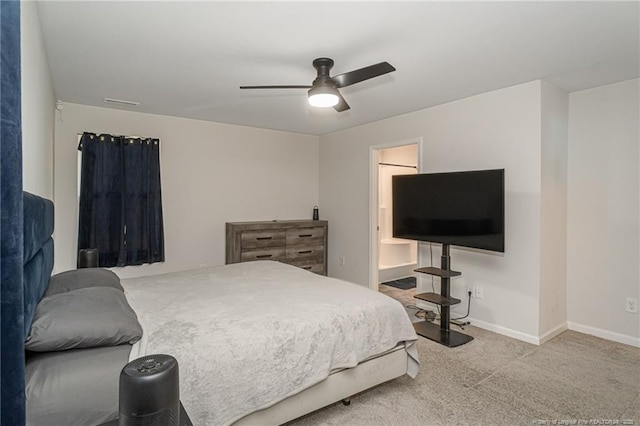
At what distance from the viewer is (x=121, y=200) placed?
13.4ft

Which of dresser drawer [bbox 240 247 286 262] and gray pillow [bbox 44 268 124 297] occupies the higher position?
gray pillow [bbox 44 268 124 297]

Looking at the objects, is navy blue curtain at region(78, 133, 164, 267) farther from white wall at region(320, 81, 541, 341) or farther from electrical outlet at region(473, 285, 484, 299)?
electrical outlet at region(473, 285, 484, 299)

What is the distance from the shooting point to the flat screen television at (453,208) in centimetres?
305

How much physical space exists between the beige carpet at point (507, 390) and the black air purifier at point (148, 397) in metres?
1.41

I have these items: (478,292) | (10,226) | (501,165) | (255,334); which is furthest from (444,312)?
(10,226)

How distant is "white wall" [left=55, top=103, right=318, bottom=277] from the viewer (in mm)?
3922

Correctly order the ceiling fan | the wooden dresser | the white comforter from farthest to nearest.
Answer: the wooden dresser
the ceiling fan
the white comforter

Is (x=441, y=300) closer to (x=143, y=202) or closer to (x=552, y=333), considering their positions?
(x=552, y=333)

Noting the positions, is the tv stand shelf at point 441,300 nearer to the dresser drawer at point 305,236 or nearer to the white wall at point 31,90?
the dresser drawer at point 305,236

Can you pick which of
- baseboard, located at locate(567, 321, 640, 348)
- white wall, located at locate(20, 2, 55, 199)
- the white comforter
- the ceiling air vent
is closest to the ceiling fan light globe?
the white comforter

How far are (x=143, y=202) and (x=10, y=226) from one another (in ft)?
12.2

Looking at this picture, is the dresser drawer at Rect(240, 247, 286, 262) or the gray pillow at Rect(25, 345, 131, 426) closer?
the gray pillow at Rect(25, 345, 131, 426)

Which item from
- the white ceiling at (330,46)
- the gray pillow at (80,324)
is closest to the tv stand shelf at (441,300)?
the white ceiling at (330,46)

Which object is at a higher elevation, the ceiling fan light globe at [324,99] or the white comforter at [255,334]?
the ceiling fan light globe at [324,99]
